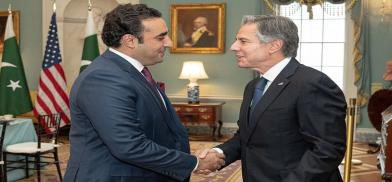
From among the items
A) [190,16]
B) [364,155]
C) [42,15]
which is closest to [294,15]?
[190,16]

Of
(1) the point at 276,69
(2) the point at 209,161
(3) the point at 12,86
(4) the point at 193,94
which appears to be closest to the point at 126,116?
(2) the point at 209,161

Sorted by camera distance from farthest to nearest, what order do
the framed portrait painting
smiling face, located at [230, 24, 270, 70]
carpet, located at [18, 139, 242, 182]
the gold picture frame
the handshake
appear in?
the gold picture frame
the framed portrait painting
carpet, located at [18, 139, 242, 182]
the handshake
smiling face, located at [230, 24, 270, 70]

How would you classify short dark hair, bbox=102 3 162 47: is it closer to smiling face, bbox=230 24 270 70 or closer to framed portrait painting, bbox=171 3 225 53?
smiling face, bbox=230 24 270 70

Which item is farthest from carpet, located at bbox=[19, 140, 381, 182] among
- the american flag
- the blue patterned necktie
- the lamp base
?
the blue patterned necktie

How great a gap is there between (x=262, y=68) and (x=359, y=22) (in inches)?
274

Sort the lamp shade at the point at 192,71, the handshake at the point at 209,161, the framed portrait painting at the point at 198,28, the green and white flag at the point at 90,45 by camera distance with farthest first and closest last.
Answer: the framed portrait painting at the point at 198,28
the lamp shade at the point at 192,71
the green and white flag at the point at 90,45
the handshake at the point at 209,161

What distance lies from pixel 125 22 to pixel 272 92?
734mm

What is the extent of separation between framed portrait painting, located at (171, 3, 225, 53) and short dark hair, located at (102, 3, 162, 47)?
281 inches

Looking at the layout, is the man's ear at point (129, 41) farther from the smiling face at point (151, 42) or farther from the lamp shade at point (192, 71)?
the lamp shade at point (192, 71)

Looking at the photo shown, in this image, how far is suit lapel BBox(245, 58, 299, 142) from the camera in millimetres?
2090

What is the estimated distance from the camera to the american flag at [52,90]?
689 centimetres

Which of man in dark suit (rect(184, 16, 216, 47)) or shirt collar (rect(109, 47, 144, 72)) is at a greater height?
man in dark suit (rect(184, 16, 216, 47))

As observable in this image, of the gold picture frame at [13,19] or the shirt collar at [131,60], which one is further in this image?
the gold picture frame at [13,19]

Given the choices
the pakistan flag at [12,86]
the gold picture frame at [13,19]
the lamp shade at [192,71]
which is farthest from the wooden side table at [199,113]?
the gold picture frame at [13,19]
